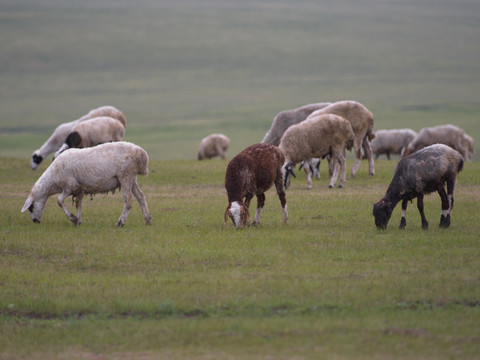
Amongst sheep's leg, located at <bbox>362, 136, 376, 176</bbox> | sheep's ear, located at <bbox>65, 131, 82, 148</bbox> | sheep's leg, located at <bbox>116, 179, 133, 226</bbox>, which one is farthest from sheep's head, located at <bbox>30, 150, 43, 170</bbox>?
sheep's leg, located at <bbox>116, 179, 133, 226</bbox>

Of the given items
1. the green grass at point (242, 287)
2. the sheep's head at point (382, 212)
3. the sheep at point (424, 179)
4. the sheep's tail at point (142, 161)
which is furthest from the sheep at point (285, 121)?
the sheep's head at point (382, 212)

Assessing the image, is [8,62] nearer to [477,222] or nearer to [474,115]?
[474,115]

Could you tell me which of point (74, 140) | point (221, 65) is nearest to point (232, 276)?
point (74, 140)

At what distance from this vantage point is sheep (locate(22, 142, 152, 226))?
14281mm

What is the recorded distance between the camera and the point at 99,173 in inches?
563

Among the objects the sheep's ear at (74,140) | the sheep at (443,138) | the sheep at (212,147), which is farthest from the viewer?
the sheep at (212,147)

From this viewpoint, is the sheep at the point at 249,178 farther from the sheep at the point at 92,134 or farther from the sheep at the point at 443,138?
the sheep at the point at 443,138

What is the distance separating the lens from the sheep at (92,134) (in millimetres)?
24266

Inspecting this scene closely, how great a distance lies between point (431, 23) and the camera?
132 metres

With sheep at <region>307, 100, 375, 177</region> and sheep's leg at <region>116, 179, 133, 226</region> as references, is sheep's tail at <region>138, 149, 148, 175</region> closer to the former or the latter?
sheep's leg at <region>116, 179, 133, 226</region>

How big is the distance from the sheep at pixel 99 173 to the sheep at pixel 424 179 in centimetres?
447

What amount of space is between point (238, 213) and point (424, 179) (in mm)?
3213

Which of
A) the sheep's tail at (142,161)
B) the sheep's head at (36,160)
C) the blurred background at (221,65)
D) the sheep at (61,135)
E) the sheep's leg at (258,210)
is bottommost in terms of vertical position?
the blurred background at (221,65)

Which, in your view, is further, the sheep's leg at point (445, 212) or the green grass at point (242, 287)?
the sheep's leg at point (445, 212)
